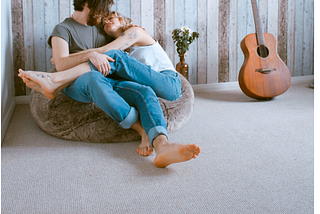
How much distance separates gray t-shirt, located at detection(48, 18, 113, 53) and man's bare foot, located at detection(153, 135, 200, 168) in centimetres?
106

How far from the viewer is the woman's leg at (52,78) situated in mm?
1606

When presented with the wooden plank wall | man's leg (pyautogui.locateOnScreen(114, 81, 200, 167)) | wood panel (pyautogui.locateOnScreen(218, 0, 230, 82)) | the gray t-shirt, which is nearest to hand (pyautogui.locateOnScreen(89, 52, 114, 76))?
man's leg (pyautogui.locateOnScreen(114, 81, 200, 167))

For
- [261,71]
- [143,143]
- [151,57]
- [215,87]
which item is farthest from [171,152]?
[215,87]

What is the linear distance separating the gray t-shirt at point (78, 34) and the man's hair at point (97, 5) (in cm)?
13

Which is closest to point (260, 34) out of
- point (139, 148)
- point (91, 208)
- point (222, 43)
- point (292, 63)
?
point (222, 43)

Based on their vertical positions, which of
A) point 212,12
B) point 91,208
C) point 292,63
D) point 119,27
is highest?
point 212,12

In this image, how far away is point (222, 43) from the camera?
3314 mm

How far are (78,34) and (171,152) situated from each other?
125cm

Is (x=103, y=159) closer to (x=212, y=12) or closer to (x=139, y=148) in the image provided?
(x=139, y=148)

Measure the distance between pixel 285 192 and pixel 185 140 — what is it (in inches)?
28.2

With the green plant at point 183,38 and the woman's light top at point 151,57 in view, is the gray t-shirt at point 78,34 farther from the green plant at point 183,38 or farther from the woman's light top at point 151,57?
the green plant at point 183,38

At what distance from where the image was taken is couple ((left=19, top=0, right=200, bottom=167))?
5.10ft

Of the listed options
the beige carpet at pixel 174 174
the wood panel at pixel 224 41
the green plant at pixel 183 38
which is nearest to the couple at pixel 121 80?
the beige carpet at pixel 174 174

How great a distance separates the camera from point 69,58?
1.90 meters
